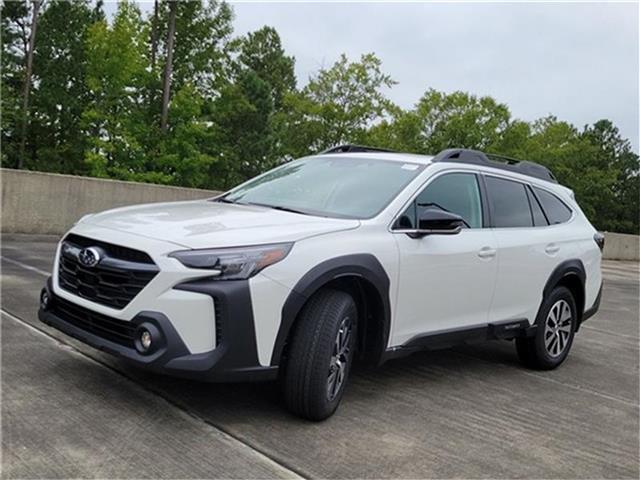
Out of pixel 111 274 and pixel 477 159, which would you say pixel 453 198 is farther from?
pixel 111 274

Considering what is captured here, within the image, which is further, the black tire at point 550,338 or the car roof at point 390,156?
the black tire at point 550,338

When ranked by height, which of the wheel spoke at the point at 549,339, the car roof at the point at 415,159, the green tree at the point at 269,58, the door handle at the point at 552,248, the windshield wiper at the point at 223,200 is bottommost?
the wheel spoke at the point at 549,339

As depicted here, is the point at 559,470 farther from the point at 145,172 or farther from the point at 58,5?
the point at 58,5

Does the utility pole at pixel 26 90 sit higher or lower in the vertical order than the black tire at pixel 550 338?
A: higher

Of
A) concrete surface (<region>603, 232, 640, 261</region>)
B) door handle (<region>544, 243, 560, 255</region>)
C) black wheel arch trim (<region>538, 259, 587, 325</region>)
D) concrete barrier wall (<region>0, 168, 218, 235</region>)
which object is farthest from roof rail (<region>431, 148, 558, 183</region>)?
concrete surface (<region>603, 232, 640, 261</region>)

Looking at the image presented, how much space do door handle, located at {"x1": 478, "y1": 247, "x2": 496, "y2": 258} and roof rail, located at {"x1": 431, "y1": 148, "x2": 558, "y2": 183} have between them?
0.74 meters

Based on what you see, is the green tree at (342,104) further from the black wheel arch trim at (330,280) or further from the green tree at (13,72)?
the black wheel arch trim at (330,280)

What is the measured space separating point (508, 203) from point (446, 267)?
130 cm

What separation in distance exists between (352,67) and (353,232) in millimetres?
37079

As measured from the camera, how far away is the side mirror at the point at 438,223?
4434 mm

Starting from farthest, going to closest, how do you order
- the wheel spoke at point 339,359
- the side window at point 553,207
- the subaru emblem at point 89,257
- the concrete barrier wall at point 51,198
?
the concrete barrier wall at point 51,198
the side window at point 553,207
the wheel spoke at point 339,359
the subaru emblem at point 89,257

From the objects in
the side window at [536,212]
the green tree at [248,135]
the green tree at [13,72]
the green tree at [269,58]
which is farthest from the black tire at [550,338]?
the green tree at [269,58]

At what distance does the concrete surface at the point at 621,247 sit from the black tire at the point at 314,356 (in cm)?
2988

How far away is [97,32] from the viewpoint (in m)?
29.8
